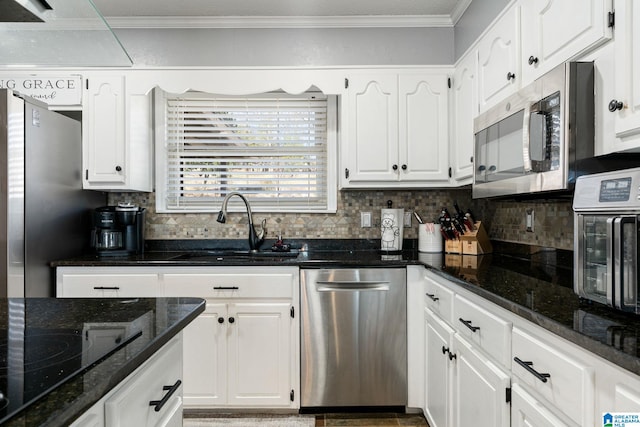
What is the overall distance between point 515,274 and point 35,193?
7.98ft

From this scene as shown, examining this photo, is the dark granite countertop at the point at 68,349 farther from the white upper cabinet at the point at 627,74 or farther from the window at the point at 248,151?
the window at the point at 248,151

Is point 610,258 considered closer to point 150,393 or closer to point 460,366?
point 460,366

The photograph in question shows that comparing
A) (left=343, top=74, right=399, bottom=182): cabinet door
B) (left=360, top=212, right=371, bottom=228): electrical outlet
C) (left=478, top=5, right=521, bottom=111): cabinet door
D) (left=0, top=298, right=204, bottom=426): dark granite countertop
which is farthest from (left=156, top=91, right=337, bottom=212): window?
(left=0, top=298, right=204, bottom=426): dark granite countertop

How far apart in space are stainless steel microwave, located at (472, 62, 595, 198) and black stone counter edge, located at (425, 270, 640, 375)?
17.6 inches

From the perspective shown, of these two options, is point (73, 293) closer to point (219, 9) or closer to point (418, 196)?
point (219, 9)

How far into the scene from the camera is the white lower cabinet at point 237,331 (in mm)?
2377

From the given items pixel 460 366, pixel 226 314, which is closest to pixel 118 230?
pixel 226 314

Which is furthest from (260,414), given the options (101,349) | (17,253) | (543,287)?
(101,349)

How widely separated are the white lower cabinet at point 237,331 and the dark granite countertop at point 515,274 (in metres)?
0.09

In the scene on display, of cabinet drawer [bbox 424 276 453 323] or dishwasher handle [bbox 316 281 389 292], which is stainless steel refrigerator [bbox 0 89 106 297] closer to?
dishwasher handle [bbox 316 281 389 292]

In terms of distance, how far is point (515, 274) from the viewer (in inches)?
71.6

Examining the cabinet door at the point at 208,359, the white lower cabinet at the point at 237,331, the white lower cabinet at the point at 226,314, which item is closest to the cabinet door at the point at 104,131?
the white lower cabinet at the point at 226,314

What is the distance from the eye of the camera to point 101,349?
0.79m
